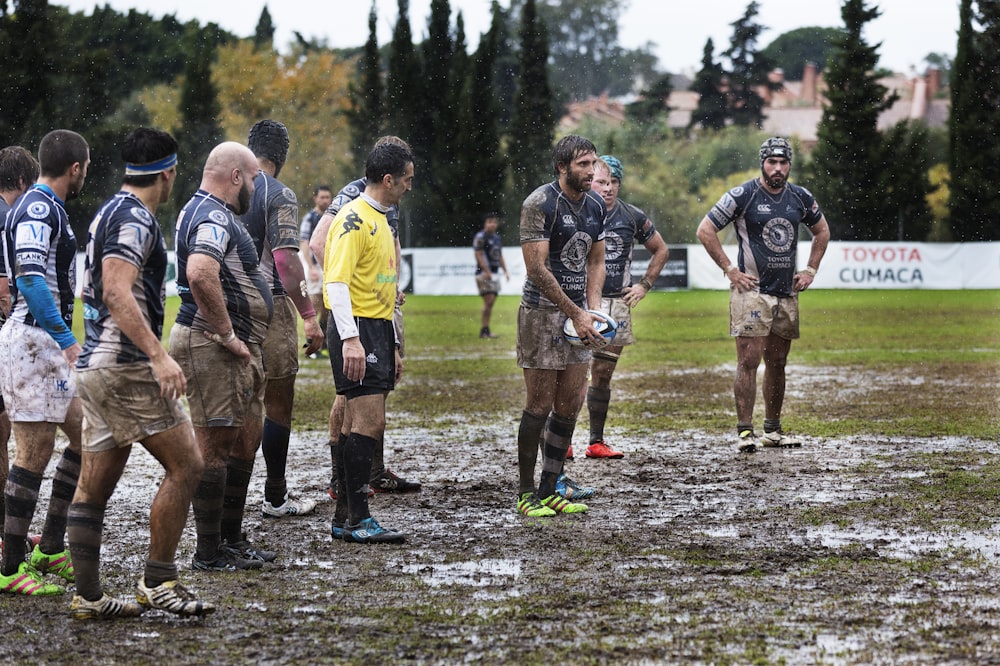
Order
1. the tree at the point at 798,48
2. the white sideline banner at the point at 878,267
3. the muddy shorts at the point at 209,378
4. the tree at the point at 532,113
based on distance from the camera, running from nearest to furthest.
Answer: the muddy shorts at the point at 209,378
the white sideline banner at the point at 878,267
the tree at the point at 532,113
the tree at the point at 798,48

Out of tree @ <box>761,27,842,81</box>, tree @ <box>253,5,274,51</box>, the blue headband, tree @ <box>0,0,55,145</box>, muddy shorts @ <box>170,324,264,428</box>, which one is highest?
tree @ <box>761,27,842,81</box>

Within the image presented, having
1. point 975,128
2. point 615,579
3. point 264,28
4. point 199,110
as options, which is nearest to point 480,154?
point 199,110

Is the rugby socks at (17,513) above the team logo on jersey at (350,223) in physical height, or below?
below

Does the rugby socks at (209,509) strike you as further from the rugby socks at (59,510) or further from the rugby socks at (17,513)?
the rugby socks at (17,513)

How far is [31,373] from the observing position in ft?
19.6

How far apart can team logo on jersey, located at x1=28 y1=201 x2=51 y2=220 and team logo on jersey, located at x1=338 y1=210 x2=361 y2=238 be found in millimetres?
1496

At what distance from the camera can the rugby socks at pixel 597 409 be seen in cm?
982

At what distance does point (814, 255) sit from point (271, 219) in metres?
5.02

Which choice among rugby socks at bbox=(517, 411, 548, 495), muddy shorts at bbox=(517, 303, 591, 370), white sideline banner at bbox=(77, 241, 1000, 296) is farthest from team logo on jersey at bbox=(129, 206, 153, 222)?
white sideline banner at bbox=(77, 241, 1000, 296)

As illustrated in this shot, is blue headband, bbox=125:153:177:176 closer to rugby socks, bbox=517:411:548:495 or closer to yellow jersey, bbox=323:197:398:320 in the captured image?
yellow jersey, bbox=323:197:398:320

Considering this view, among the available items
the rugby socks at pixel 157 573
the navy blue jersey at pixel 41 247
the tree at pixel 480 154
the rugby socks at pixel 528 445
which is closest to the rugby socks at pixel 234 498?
the rugby socks at pixel 157 573

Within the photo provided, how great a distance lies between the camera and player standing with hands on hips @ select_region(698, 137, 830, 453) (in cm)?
1016

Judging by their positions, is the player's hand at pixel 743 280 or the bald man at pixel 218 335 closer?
the bald man at pixel 218 335

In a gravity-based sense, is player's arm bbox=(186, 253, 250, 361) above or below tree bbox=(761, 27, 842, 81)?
below
